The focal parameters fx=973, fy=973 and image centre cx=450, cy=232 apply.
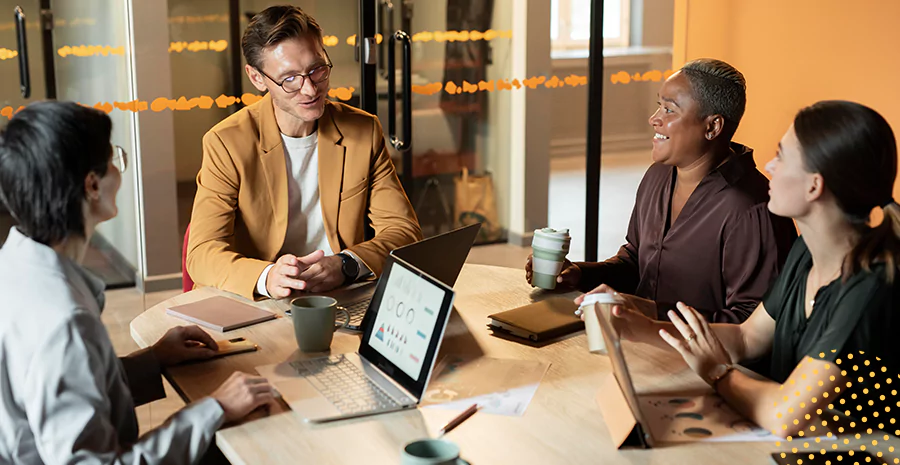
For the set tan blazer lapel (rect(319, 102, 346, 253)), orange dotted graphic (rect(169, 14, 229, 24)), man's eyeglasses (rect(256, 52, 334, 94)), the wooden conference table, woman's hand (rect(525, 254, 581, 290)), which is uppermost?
orange dotted graphic (rect(169, 14, 229, 24))

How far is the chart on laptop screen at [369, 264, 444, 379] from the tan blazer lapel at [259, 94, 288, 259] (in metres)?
0.83

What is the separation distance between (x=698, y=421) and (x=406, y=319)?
492 millimetres

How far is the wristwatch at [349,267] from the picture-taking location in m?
2.28

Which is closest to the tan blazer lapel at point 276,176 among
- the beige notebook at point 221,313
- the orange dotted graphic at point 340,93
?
the beige notebook at point 221,313

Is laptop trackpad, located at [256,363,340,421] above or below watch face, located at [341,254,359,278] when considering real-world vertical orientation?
below

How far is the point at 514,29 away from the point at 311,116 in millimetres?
2214

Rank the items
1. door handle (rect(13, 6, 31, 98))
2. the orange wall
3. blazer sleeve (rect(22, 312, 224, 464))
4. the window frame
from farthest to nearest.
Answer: the window frame, the orange wall, door handle (rect(13, 6, 31, 98)), blazer sleeve (rect(22, 312, 224, 464))

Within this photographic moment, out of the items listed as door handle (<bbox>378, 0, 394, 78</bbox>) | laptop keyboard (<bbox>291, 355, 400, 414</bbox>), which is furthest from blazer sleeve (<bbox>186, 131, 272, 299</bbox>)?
door handle (<bbox>378, 0, 394, 78</bbox>)

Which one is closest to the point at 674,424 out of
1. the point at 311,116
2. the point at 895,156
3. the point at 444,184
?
the point at 895,156

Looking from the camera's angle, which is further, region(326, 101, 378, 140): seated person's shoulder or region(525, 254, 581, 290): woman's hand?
region(326, 101, 378, 140): seated person's shoulder

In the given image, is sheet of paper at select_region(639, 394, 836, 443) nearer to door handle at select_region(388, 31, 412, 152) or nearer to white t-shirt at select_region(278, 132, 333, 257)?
white t-shirt at select_region(278, 132, 333, 257)

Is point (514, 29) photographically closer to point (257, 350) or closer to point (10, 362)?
point (257, 350)

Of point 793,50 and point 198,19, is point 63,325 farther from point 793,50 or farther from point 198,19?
point 793,50

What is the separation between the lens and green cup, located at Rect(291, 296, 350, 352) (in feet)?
5.90
